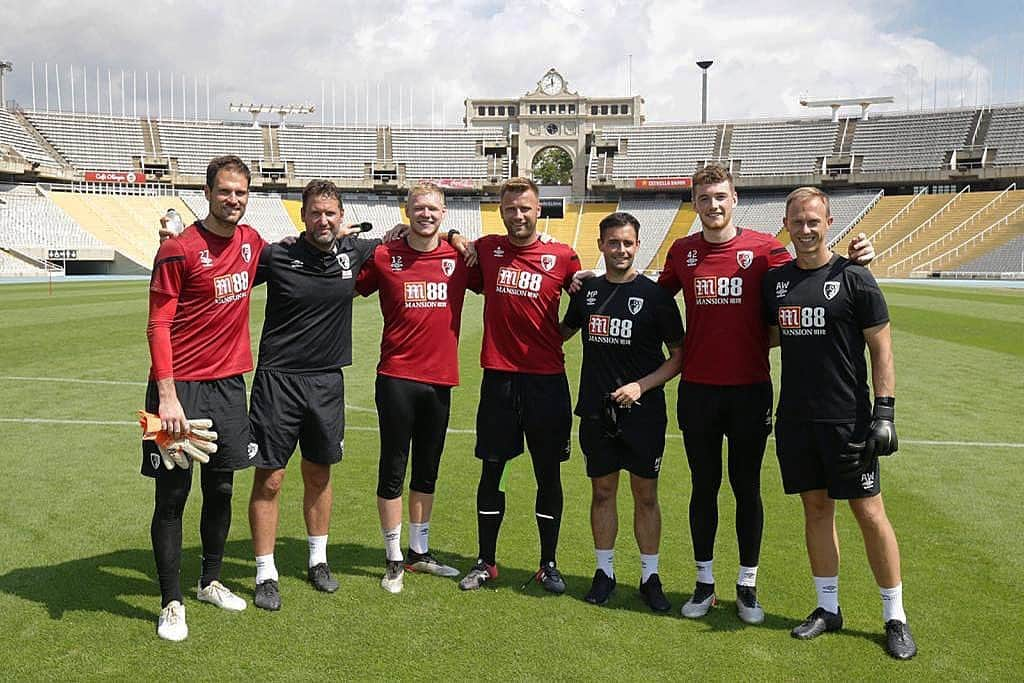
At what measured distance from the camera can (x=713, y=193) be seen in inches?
165

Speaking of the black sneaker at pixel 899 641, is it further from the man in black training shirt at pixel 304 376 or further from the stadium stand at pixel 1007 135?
the stadium stand at pixel 1007 135

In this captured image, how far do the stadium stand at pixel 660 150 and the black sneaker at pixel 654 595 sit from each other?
62395 millimetres

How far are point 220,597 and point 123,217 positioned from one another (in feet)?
179

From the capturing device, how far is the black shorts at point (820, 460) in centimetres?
392

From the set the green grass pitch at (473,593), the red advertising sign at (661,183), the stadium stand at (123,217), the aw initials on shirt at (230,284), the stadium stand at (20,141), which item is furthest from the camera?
the red advertising sign at (661,183)

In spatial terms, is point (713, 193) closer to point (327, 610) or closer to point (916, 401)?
point (327, 610)

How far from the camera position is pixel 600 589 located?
14.4ft

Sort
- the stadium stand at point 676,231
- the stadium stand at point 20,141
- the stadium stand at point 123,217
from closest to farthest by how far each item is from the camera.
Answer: the stadium stand at point 123,217 → the stadium stand at point 676,231 → the stadium stand at point 20,141

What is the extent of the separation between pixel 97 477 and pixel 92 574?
2.12m

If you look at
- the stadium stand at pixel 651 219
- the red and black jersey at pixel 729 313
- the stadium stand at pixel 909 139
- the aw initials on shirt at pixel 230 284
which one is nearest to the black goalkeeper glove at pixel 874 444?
the red and black jersey at pixel 729 313

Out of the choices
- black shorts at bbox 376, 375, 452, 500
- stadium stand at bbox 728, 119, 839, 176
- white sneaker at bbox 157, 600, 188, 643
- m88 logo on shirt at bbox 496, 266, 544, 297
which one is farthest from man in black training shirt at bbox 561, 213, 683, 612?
stadium stand at bbox 728, 119, 839, 176

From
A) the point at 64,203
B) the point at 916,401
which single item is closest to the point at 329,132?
the point at 64,203

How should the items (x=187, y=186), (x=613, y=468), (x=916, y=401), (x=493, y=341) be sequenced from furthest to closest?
(x=187, y=186)
(x=916, y=401)
(x=493, y=341)
(x=613, y=468)

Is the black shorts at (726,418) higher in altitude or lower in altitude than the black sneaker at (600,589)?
higher
